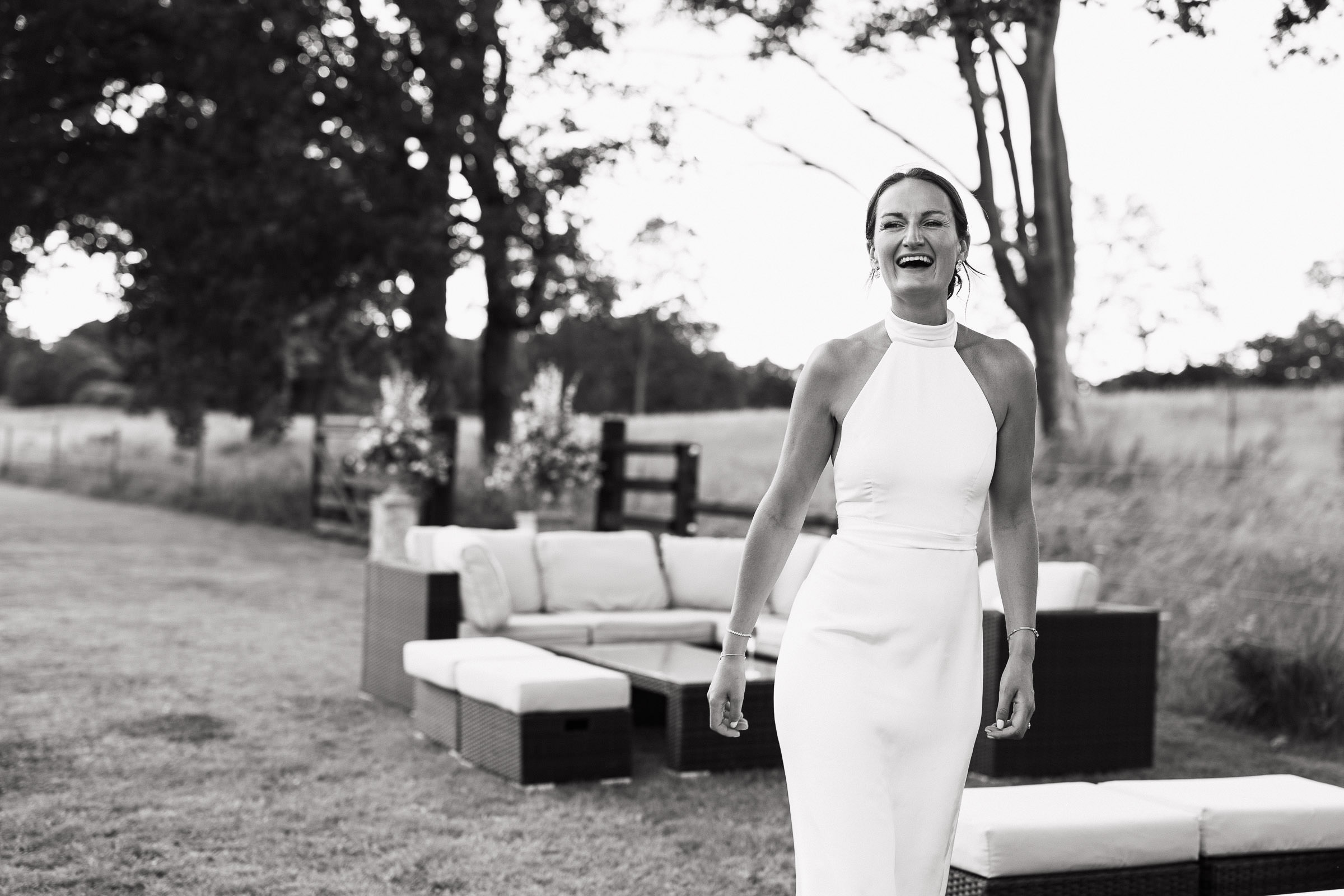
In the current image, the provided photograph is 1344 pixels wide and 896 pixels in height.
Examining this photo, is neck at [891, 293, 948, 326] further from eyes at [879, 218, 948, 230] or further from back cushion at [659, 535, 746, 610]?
back cushion at [659, 535, 746, 610]

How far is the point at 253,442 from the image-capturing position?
25281 millimetres

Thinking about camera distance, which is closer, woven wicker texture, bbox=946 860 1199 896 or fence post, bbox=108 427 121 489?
woven wicker texture, bbox=946 860 1199 896

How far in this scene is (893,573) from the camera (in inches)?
80.7

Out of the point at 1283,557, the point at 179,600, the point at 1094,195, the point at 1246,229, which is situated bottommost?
the point at 179,600

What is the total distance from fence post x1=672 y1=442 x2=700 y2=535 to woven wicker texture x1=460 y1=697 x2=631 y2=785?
20.3 ft

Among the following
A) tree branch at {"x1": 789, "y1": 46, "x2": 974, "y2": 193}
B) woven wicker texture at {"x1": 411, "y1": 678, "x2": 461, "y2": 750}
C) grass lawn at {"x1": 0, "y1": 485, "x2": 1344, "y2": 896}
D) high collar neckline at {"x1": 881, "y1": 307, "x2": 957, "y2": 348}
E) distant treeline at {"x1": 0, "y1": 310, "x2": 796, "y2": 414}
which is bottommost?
grass lawn at {"x1": 0, "y1": 485, "x2": 1344, "y2": 896}

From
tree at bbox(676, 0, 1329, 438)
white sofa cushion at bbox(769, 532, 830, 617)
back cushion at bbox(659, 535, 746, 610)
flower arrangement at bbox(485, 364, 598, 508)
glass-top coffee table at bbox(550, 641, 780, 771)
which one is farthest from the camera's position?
tree at bbox(676, 0, 1329, 438)

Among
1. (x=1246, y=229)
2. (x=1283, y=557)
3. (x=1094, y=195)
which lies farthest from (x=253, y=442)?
(x=1283, y=557)

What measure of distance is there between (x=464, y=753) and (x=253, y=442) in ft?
70.0

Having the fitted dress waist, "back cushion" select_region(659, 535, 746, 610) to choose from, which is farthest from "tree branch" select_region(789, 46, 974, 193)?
the fitted dress waist

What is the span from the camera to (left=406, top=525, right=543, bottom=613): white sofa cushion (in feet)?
22.0

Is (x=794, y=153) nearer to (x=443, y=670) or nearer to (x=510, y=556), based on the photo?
(x=510, y=556)

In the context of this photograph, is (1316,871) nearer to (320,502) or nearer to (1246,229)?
(1246,229)

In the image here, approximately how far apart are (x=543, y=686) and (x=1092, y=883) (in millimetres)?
2317
